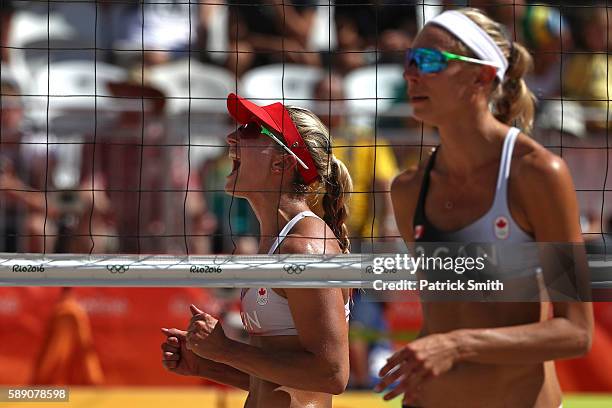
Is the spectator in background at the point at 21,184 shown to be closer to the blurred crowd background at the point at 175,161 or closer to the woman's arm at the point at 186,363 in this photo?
the blurred crowd background at the point at 175,161

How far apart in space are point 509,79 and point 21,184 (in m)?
5.59

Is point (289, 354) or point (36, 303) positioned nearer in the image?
point (289, 354)

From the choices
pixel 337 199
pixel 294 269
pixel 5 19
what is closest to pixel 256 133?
pixel 337 199

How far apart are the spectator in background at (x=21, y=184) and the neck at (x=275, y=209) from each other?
4380 millimetres

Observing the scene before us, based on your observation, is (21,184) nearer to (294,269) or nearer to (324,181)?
(324,181)

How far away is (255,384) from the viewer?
3621mm

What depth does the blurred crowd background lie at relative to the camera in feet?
24.0

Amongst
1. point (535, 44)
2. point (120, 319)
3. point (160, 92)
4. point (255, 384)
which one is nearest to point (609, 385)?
point (535, 44)

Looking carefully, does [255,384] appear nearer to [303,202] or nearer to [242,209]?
[303,202]

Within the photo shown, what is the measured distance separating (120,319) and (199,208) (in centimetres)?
103

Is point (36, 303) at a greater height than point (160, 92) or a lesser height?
lesser

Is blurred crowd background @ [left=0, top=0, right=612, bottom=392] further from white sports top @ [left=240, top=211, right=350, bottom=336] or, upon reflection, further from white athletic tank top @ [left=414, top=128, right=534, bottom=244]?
white athletic tank top @ [left=414, top=128, right=534, bottom=244]

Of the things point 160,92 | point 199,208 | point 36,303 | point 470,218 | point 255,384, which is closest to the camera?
point 470,218

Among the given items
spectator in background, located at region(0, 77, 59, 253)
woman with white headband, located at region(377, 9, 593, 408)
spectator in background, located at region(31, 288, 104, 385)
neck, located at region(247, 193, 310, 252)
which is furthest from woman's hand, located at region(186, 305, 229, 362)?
spectator in background, located at region(0, 77, 59, 253)
